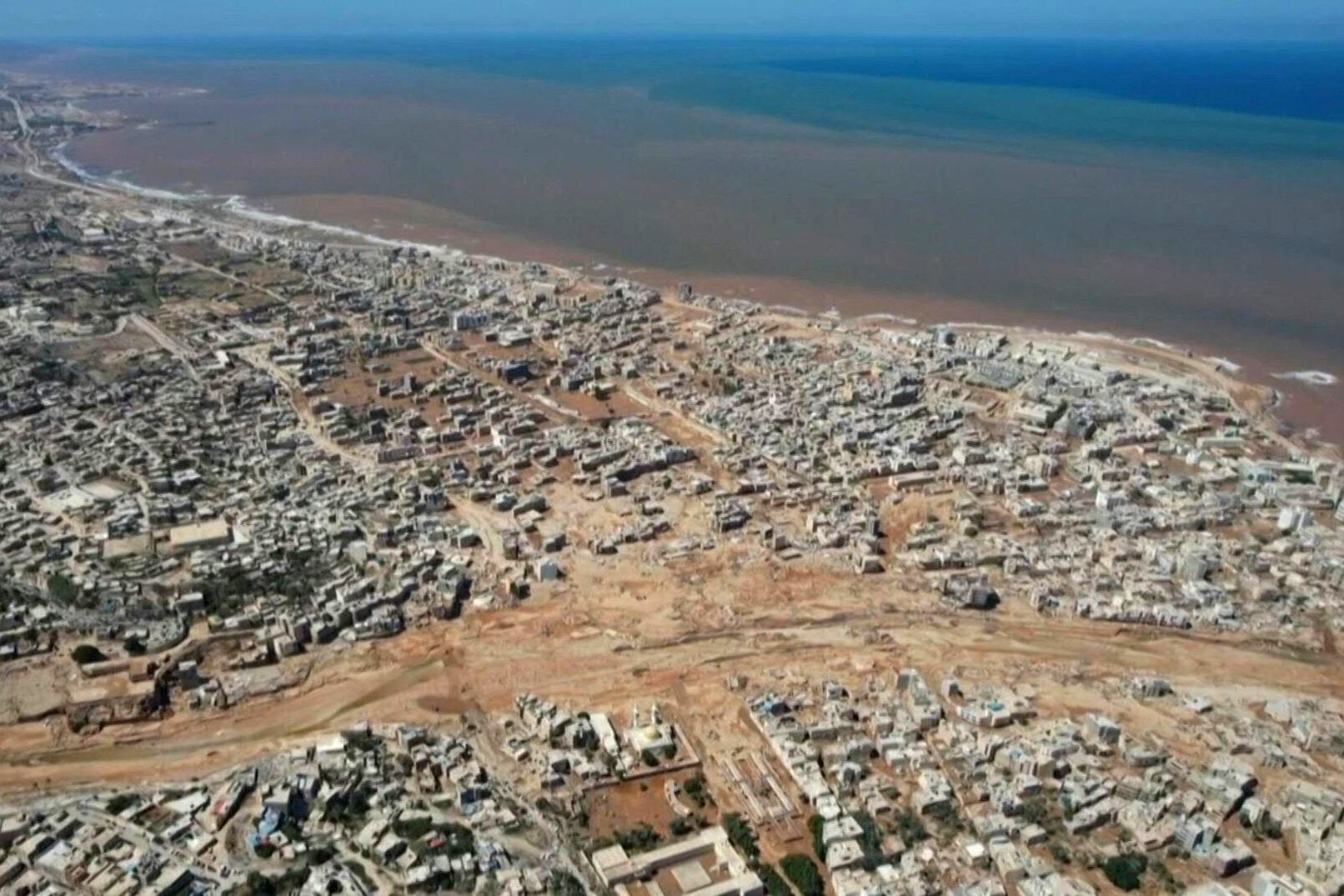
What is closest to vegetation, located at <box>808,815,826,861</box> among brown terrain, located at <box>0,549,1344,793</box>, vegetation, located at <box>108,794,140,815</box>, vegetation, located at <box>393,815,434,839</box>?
brown terrain, located at <box>0,549,1344,793</box>

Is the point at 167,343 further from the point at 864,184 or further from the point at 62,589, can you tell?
the point at 864,184

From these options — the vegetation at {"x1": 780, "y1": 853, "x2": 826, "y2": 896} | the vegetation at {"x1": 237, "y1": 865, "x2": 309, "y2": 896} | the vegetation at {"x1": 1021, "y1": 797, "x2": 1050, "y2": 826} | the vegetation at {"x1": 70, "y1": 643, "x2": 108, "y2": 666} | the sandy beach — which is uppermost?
the sandy beach

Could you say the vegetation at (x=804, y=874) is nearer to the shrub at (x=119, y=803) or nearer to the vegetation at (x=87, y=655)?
the shrub at (x=119, y=803)


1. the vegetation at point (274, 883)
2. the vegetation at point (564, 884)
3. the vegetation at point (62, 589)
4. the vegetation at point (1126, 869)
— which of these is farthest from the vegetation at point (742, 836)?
the vegetation at point (62, 589)

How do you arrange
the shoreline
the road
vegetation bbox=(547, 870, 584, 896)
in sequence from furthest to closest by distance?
the road, the shoreline, vegetation bbox=(547, 870, 584, 896)

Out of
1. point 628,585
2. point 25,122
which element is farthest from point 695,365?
point 25,122

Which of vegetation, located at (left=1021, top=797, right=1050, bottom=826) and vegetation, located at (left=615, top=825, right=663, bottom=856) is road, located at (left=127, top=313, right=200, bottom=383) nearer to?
vegetation, located at (left=615, top=825, right=663, bottom=856)

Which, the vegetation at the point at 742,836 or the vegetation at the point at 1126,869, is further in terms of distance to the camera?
the vegetation at the point at 742,836
